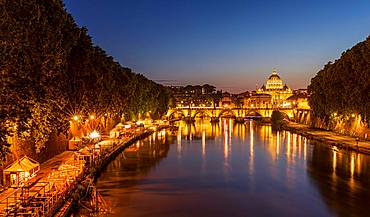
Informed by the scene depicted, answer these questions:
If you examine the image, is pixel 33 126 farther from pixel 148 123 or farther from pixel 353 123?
pixel 148 123

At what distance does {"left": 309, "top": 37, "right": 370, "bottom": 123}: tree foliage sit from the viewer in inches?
1773

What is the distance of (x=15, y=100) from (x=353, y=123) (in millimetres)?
53435

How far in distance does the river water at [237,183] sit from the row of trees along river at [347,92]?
5.73 metres

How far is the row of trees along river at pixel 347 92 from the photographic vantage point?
149 feet

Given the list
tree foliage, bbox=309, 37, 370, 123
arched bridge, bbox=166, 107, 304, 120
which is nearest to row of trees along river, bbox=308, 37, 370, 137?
tree foliage, bbox=309, 37, 370, 123

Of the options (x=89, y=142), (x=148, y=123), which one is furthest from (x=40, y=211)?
Result: (x=148, y=123)

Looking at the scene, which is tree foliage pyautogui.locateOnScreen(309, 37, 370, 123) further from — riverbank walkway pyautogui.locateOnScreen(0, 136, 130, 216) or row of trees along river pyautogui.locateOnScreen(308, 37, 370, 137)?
riverbank walkway pyautogui.locateOnScreen(0, 136, 130, 216)

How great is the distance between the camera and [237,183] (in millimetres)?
33938

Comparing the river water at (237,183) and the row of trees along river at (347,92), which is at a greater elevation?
the row of trees along river at (347,92)

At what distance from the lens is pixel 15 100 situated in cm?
1931

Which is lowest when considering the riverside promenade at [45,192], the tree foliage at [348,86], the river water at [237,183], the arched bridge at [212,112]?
the river water at [237,183]

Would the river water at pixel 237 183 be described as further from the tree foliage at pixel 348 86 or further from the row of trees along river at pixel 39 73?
the row of trees along river at pixel 39 73

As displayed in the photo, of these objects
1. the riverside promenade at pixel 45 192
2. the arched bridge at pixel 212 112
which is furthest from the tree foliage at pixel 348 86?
the arched bridge at pixel 212 112

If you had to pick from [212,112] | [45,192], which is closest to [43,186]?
[45,192]
